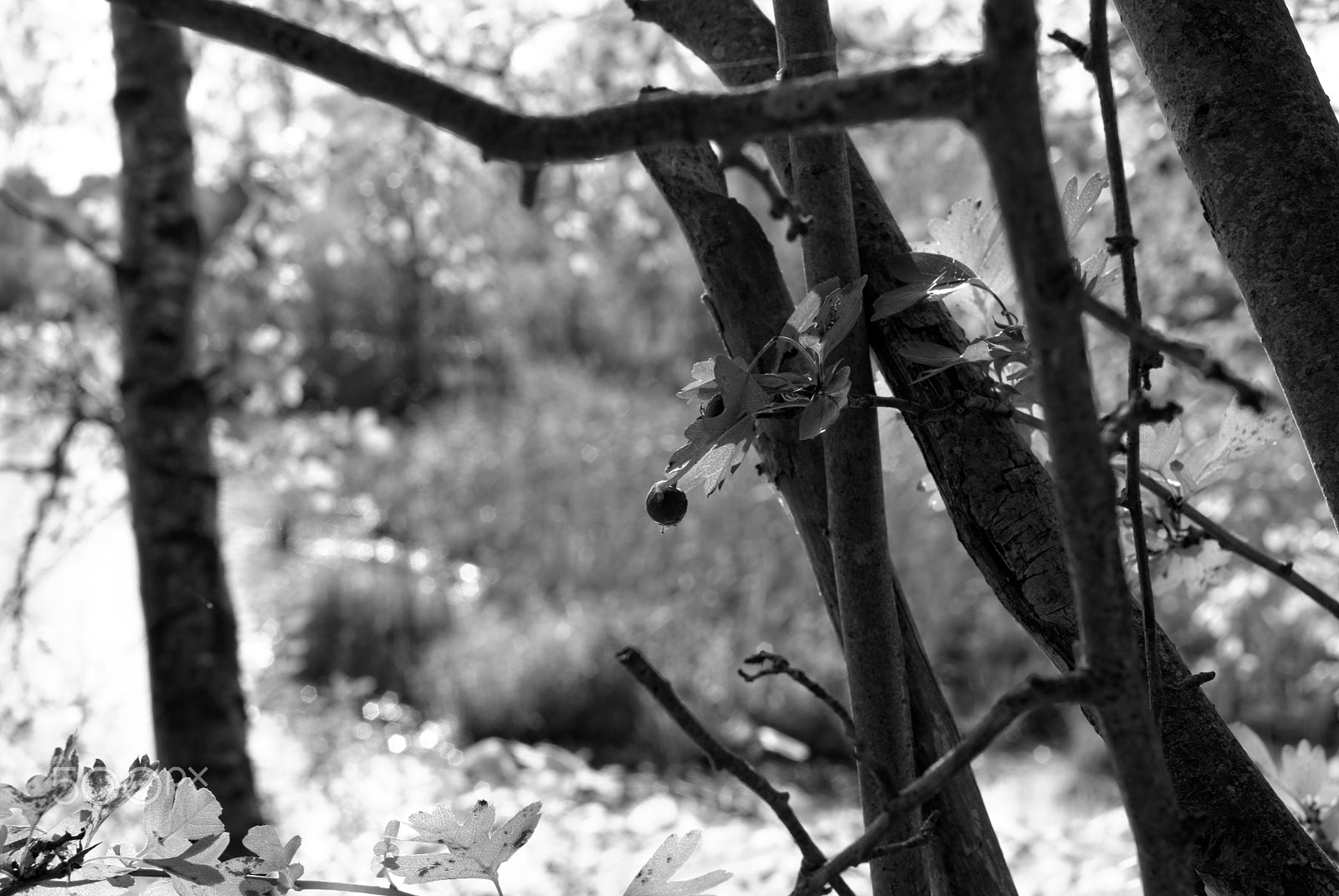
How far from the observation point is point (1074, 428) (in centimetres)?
35

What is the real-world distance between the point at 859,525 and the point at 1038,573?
0.33ft

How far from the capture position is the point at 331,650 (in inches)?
219

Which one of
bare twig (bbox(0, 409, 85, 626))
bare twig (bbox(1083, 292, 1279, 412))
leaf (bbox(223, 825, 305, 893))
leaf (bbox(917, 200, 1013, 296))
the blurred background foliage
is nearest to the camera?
bare twig (bbox(1083, 292, 1279, 412))

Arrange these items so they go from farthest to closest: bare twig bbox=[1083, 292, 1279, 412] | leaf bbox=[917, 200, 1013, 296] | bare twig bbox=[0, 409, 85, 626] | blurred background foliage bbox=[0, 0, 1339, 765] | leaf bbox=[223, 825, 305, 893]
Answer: blurred background foliage bbox=[0, 0, 1339, 765] → bare twig bbox=[0, 409, 85, 626] → leaf bbox=[917, 200, 1013, 296] → leaf bbox=[223, 825, 305, 893] → bare twig bbox=[1083, 292, 1279, 412]

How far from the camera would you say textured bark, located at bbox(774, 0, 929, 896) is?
0.58 meters

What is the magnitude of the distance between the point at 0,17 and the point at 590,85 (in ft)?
4.92

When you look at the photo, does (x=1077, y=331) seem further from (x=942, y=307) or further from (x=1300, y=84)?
(x=1300, y=84)

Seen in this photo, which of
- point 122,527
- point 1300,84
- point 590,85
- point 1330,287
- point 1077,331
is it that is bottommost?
point 1077,331

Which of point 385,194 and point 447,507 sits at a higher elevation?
point 447,507

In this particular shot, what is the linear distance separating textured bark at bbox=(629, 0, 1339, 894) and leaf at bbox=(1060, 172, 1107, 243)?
0.09 meters

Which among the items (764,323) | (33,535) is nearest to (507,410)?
(33,535)

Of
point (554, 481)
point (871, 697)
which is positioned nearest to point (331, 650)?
point (554, 481)

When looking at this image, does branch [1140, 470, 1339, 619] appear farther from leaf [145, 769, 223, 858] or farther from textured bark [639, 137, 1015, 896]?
leaf [145, 769, 223, 858]

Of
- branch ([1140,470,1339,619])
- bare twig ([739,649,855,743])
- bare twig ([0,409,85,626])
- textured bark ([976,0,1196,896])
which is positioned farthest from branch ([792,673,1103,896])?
bare twig ([0,409,85,626])
